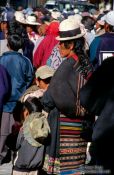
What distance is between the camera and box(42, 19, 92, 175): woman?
6031mm

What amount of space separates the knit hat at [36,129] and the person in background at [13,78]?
1.98m

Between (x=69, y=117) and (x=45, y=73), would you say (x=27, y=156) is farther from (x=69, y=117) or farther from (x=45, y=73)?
(x=45, y=73)

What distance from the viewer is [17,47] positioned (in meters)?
9.04

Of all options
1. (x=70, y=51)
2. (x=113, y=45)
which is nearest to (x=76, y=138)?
(x=70, y=51)

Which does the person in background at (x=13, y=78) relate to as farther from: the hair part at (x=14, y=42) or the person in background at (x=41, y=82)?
the person in background at (x=41, y=82)

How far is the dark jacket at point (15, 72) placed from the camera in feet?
28.6

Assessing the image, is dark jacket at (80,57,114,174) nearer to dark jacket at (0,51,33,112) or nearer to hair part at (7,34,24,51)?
dark jacket at (0,51,33,112)

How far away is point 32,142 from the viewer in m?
6.63

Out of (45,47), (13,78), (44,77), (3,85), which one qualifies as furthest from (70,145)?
(45,47)

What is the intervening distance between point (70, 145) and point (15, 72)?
2717 mm

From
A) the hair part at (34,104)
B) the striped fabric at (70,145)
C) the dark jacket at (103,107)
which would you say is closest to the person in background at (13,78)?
the hair part at (34,104)

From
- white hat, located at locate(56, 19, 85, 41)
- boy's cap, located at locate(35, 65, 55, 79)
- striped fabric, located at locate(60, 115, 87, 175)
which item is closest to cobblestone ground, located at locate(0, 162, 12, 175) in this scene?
boy's cap, located at locate(35, 65, 55, 79)

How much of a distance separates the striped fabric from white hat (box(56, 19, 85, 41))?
786 mm

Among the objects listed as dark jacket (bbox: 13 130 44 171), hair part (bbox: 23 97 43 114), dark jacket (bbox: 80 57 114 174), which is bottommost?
dark jacket (bbox: 13 130 44 171)
